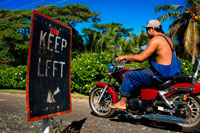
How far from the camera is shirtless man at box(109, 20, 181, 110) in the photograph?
3.48 meters

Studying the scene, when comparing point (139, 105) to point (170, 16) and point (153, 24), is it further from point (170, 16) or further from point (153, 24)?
point (170, 16)

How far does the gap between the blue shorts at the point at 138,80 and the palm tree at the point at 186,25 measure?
68.3 feet

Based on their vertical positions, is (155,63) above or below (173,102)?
above

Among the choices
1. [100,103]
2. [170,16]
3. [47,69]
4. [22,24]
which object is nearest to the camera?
[47,69]

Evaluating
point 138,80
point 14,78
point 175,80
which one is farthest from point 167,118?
point 14,78

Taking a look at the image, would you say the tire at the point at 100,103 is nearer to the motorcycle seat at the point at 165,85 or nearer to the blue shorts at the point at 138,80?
the blue shorts at the point at 138,80

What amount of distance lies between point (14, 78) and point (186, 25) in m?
22.4

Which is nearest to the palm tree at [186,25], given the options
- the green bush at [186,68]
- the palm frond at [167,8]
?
the palm frond at [167,8]

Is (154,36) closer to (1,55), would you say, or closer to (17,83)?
(17,83)

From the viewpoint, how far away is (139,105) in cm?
369

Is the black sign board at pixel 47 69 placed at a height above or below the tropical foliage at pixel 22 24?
below

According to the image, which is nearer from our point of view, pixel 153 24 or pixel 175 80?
pixel 175 80

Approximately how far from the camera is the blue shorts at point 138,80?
3557 millimetres

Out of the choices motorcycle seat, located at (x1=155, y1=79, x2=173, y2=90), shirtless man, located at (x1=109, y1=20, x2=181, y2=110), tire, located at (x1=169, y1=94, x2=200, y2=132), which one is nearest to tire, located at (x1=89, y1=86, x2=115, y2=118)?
shirtless man, located at (x1=109, y1=20, x2=181, y2=110)
